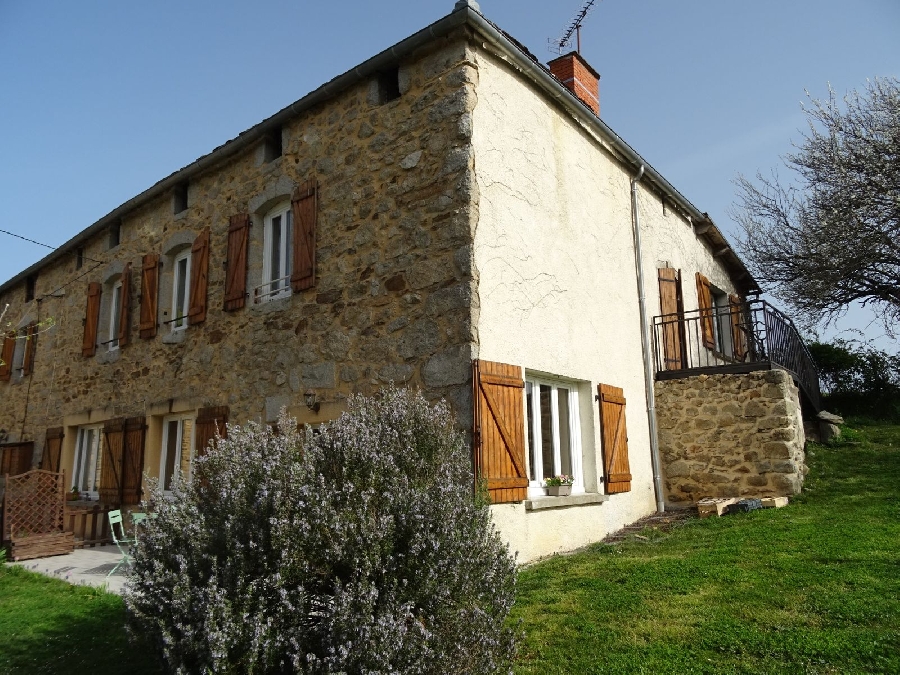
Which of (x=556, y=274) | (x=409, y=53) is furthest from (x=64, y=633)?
(x=409, y=53)

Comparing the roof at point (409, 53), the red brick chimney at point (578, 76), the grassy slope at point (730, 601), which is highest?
the red brick chimney at point (578, 76)

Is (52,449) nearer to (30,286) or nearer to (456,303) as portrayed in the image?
(30,286)

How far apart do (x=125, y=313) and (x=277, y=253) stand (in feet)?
11.0

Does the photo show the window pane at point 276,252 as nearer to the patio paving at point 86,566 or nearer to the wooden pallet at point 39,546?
the patio paving at point 86,566

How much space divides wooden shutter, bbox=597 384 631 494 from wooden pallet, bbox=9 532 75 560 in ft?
21.8

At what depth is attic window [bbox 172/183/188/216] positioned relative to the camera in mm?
9430

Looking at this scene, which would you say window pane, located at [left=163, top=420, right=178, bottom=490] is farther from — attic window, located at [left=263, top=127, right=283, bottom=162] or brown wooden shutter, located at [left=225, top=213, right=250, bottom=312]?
attic window, located at [left=263, top=127, right=283, bottom=162]

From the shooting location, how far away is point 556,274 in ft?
22.4

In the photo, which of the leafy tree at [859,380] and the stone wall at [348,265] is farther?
the leafy tree at [859,380]

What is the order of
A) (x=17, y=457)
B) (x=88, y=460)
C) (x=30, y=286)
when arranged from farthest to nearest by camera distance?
(x=30, y=286) → (x=17, y=457) → (x=88, y=460)

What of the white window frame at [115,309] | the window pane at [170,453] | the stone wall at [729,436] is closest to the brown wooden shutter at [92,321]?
the white window frame at [115,309]

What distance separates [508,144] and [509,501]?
11.1 ft

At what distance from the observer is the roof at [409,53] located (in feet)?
20.0

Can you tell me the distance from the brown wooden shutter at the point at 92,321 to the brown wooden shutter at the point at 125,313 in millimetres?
917
